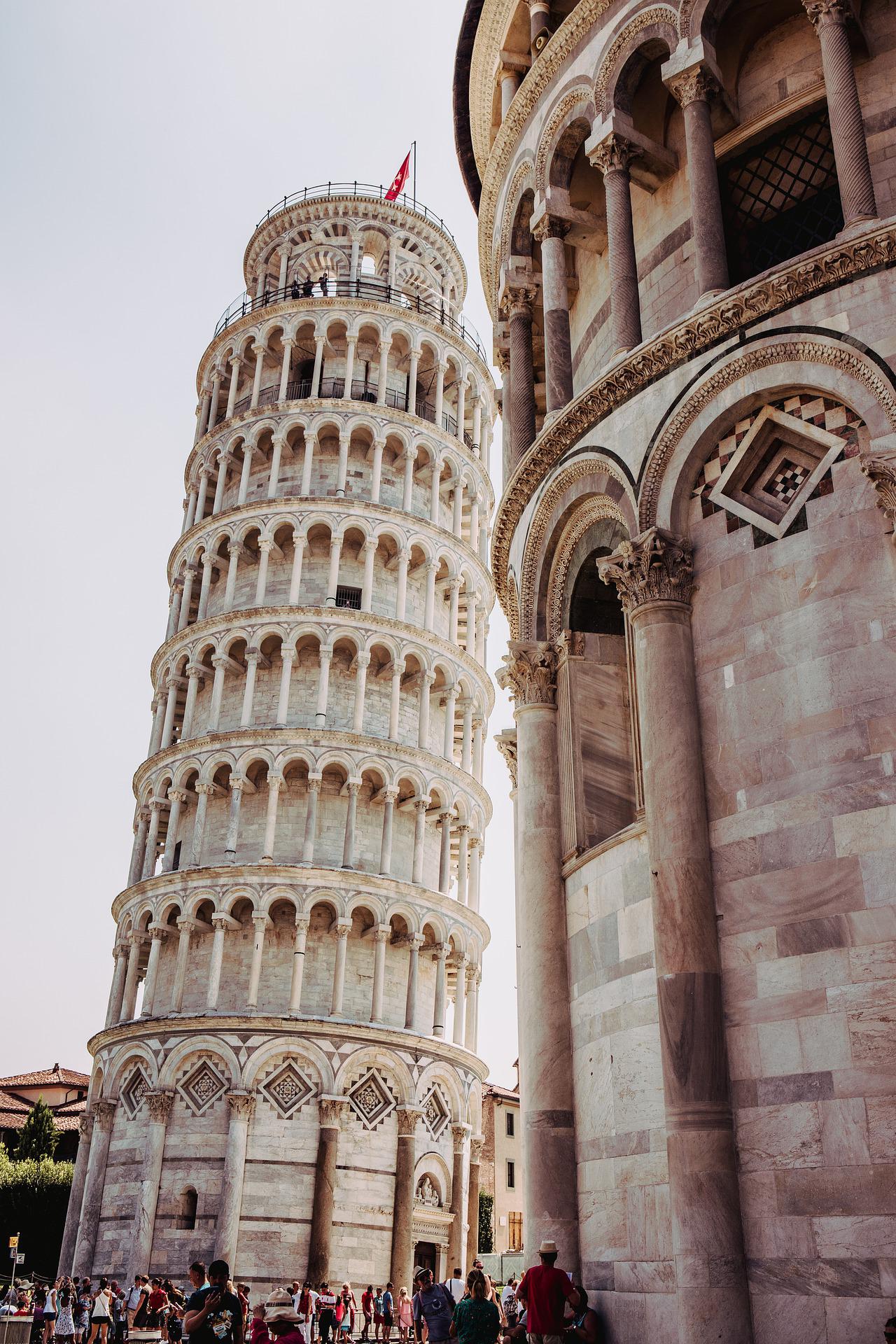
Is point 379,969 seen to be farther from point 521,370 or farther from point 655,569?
point 655,569

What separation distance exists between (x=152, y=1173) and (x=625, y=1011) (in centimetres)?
2679

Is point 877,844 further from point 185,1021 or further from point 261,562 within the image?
point 261,562

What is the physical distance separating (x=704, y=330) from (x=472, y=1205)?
33715 mm

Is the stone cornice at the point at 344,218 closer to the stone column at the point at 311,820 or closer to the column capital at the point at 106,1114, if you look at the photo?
the stone column at the point at 311,820

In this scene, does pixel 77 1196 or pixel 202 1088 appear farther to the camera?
pixel 77 1196

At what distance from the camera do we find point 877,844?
1015 centimetres

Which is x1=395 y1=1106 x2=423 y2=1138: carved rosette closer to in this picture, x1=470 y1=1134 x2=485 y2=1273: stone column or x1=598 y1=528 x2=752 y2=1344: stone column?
x1=470 y1=1134 x2=485 y2=1273: stone column

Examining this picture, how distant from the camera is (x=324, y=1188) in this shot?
3416 centimetres

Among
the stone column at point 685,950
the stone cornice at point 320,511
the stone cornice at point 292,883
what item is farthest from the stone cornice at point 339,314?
the stone column at point 685,950

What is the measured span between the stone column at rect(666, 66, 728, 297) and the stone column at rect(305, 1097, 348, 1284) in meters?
27.8

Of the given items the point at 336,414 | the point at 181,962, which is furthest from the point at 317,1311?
the point at 336,414

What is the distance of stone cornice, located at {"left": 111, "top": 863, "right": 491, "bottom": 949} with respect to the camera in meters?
37.8

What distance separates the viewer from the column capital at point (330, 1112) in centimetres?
3491

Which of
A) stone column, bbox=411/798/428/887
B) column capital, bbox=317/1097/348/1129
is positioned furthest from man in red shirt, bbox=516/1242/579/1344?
stone column, bbox=411/798/428/887
